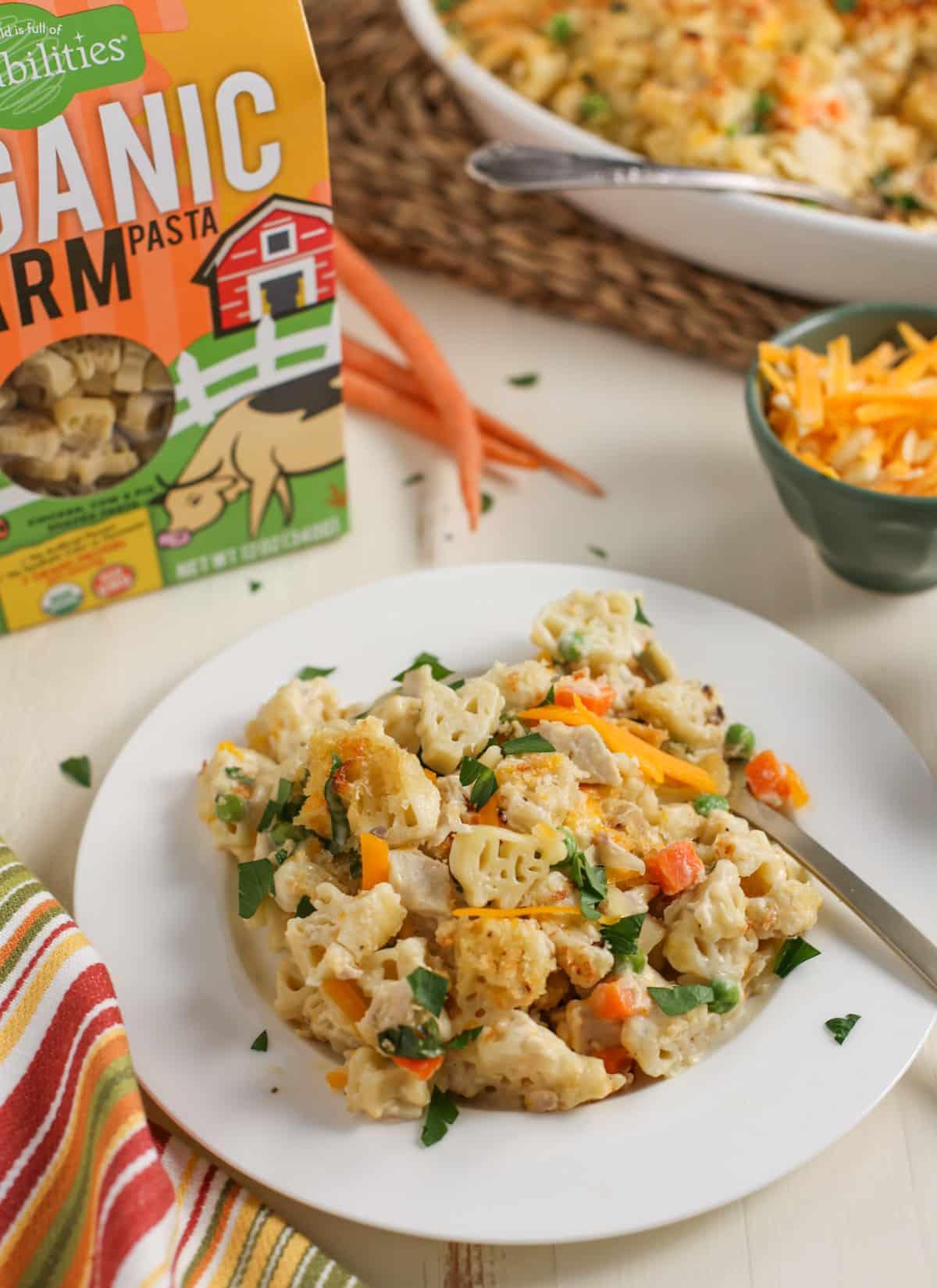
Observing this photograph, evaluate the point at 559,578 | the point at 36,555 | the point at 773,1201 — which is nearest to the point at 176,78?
the point at 36,555

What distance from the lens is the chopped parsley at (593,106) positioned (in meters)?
2.75

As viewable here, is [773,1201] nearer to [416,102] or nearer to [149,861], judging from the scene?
[149,861]

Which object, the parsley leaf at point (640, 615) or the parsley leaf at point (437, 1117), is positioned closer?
the parsley leaf at point (437, 1117)

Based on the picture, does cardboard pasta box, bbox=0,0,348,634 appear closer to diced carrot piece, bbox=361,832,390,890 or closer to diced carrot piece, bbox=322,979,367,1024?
Answer: diced carrot piece, bbox=361,832,390,890

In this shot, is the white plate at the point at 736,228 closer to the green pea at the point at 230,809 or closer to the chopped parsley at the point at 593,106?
the chopped parsley at the point at 593,106

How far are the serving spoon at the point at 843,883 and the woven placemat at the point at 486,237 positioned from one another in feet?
3.80

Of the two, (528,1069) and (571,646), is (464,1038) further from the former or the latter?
(571,646)

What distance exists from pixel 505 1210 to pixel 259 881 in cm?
49

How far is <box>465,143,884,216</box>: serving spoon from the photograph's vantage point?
251cm

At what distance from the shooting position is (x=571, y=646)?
1943mm

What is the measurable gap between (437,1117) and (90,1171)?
37 cm

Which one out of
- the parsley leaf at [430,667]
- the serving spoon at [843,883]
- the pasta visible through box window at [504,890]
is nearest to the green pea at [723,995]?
the pasta visible through box window at [504,890]

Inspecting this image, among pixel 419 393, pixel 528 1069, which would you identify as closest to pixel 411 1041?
pixel 528 1069

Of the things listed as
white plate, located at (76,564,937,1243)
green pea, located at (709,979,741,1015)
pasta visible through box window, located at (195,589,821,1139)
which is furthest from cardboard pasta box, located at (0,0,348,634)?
green pea, located at (709,979,741,1015)
